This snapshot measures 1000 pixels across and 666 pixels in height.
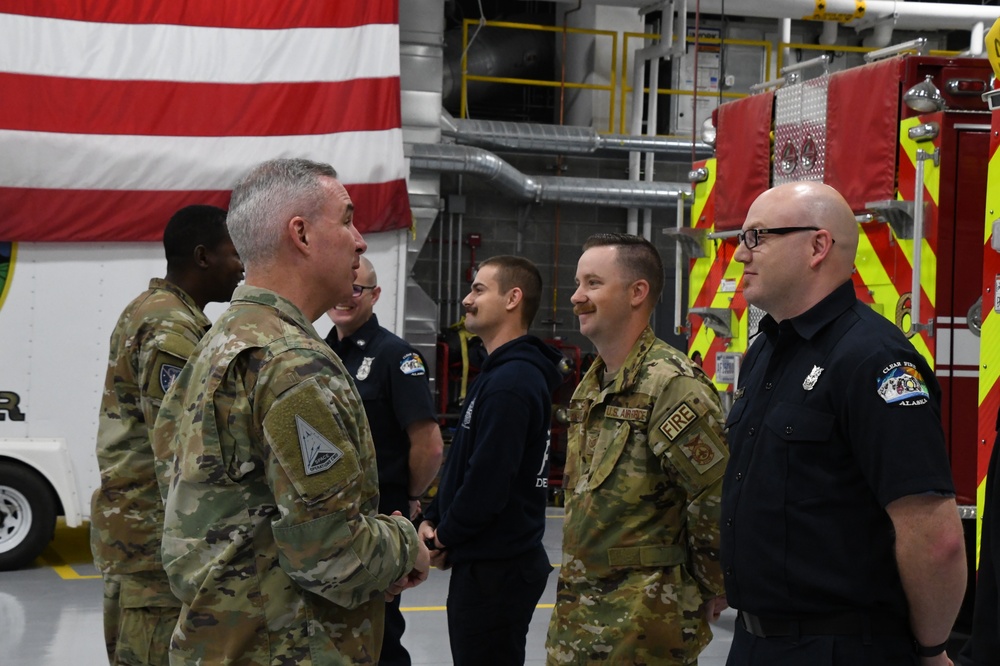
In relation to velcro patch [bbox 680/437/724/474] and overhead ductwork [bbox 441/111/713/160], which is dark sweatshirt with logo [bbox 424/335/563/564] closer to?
velcro patch [bbox 680/437/724/474]

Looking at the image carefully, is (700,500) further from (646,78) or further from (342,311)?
(646,78)

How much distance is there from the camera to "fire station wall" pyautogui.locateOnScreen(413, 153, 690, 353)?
42.2 feet

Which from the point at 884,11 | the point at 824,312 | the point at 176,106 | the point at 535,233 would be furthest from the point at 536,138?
the point at 824,312

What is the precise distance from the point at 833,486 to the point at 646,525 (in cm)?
97

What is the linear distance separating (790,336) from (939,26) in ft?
37.4

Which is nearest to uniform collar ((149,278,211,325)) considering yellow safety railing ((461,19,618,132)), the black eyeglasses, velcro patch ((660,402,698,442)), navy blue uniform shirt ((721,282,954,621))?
velcro patch ((660,402,698,442))

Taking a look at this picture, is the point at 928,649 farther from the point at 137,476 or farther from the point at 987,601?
the point at 137,476

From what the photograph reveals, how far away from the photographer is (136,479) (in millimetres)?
3914

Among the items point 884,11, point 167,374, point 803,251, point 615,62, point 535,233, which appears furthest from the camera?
point 535,233

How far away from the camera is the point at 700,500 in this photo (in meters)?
3.46

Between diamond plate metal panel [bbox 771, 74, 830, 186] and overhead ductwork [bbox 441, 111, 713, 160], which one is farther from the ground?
overhead ductwork [bbox 441, 111, 713, 160]

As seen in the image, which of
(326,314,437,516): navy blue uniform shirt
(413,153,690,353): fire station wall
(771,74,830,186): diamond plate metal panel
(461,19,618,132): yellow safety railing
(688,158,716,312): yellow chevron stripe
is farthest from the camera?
(413,153,690,353): fire station wall

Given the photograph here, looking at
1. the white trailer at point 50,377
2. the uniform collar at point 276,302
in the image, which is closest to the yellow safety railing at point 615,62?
the white trailer at point 50,377

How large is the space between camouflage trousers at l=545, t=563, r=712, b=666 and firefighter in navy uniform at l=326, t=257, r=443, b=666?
52.7 inches
